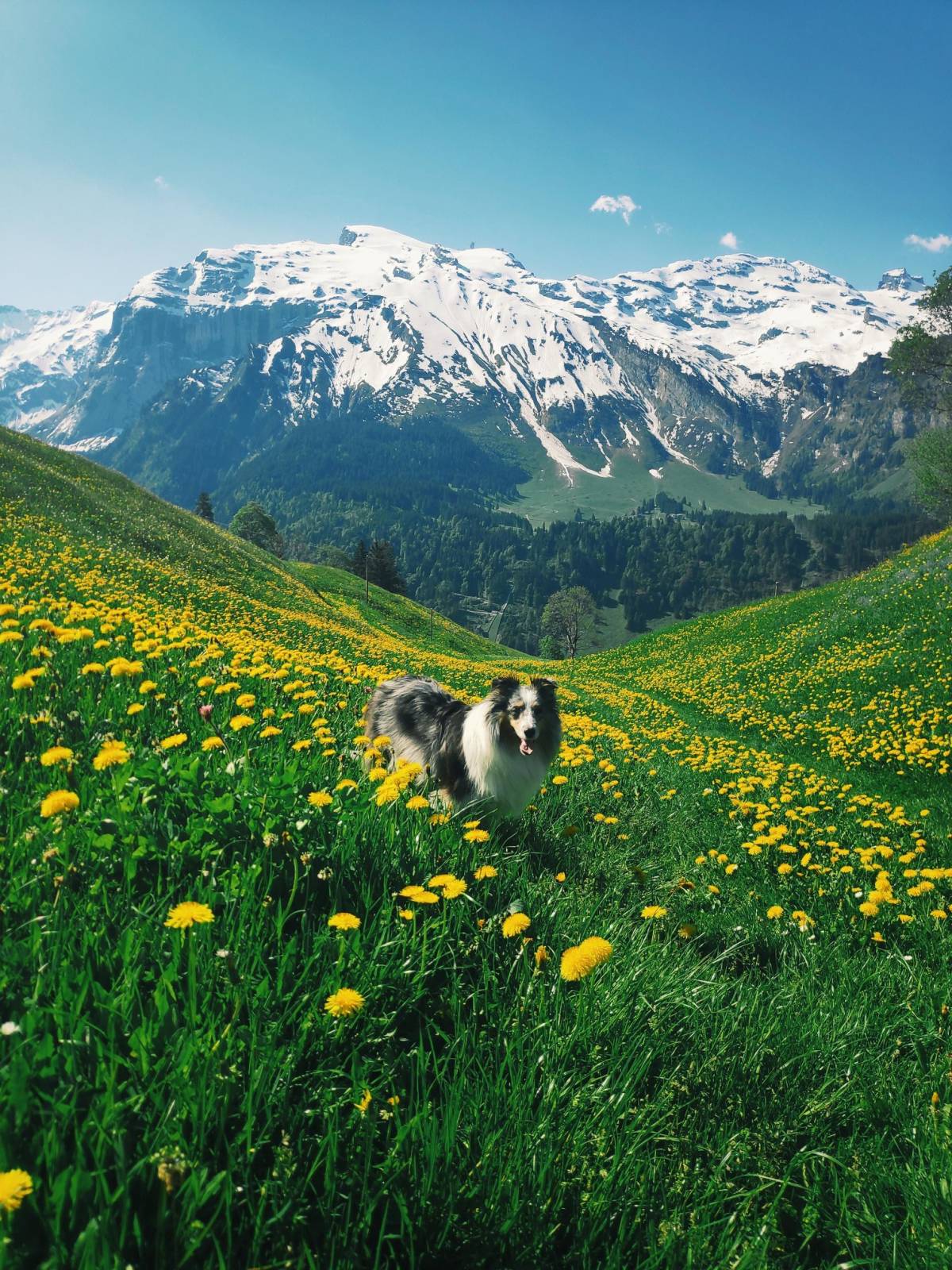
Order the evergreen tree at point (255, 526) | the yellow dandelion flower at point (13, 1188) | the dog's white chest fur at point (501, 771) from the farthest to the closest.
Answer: the evergreen tree at point (255, 526) → the dog's white chest fur at point (501, 771) → the yellow dandelion flower at point (13, 1188)

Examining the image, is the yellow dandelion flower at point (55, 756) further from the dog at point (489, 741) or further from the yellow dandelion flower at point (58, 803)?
the dog at point (489, 741)

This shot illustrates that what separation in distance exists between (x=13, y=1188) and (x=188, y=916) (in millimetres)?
775

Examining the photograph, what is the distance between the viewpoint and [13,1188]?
3.51 ft

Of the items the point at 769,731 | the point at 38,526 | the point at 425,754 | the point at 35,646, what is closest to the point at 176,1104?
the point at 35,646

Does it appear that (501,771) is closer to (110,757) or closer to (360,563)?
(110,757)

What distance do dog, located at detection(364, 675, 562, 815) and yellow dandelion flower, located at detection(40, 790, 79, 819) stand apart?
9.07ft

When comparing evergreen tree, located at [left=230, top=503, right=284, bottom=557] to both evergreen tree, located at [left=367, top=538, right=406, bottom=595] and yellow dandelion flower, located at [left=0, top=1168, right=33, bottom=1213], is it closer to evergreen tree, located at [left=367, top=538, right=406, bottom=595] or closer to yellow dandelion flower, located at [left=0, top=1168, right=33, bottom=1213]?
evergreen tree, located at [left=367, top=538, right=406, bottom=595]

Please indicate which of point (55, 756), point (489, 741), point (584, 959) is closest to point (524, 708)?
point (489, 741)

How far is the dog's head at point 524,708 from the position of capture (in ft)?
16.3

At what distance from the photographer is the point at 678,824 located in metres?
6.72

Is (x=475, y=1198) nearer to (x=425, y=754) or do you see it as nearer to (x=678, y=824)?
(x=425, y=754)

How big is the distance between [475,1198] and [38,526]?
20562 millimetres

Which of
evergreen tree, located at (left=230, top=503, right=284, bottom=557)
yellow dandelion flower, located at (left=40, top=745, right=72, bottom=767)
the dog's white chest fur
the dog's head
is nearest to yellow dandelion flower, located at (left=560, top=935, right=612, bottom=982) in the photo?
yellow dandelion flower, located at (left=40, top=745, right=72, bottom=767)

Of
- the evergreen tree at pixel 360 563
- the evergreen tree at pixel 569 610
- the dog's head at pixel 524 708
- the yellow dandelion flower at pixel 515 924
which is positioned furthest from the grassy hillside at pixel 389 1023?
the evergreen tree at pixel 569 610
